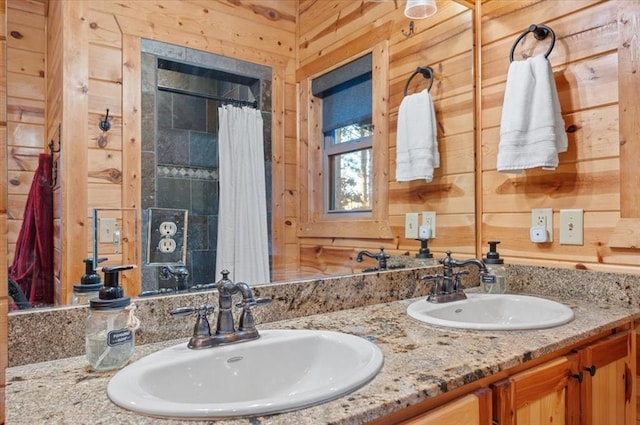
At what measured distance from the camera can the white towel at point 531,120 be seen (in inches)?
53.8

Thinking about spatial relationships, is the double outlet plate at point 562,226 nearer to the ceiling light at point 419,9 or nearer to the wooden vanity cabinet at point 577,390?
the wooden vanity cabinet at point 577,390

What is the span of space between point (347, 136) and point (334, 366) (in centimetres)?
86

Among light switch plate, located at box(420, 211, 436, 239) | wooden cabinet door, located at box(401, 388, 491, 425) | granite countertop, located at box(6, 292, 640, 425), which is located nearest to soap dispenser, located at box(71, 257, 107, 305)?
granite countertop, located at box(6, 292, 640, 425)

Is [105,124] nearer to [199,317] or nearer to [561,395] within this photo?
[199,317]

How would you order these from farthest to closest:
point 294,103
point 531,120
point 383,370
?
1. point 531,120
2. point 294,103
3. point 383,370

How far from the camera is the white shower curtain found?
1.10 m

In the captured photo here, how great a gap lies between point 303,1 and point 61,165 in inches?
35.9

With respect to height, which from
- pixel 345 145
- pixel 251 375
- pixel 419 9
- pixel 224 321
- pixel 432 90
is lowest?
pixel 251 375

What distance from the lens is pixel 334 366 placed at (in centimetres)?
87

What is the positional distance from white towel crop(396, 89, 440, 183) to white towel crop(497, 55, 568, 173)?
0.25 metres

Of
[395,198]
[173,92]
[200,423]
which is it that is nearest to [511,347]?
[200,423]

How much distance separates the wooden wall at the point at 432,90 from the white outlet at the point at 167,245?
1.92ft

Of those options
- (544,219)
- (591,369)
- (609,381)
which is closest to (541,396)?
(591,369)

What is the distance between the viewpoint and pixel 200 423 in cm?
56
